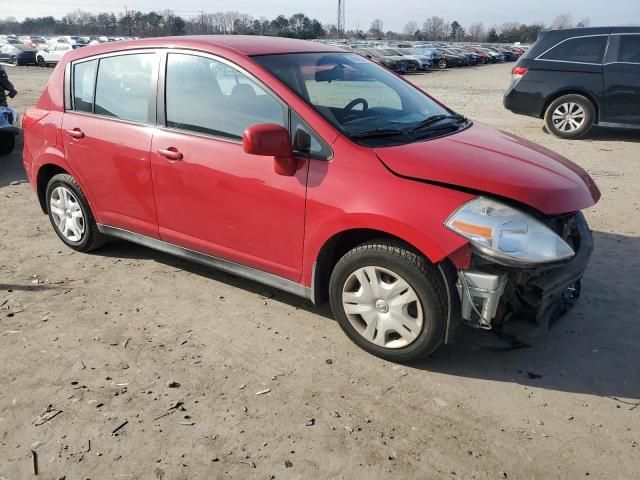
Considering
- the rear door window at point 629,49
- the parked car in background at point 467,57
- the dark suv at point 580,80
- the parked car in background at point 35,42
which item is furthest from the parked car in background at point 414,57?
the rear door window at point 629,49

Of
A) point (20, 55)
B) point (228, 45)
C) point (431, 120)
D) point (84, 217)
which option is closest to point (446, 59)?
point (20, 55)

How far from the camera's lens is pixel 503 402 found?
2.98 meters

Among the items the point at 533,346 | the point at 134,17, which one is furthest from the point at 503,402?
the point at 134,17

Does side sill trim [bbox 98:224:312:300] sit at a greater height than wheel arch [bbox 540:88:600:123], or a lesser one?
lesser

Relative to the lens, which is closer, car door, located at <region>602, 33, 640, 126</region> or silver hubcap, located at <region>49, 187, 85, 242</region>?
silver hubcap, located at <region>49, 187, 85, 242</region>

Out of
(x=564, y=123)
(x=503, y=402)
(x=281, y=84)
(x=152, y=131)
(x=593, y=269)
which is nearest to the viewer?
(x=503, y=402)

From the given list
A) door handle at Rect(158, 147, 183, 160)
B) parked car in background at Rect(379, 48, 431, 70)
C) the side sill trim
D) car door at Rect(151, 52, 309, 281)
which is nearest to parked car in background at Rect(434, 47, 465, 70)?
parked car in background at Rect(379, 48, 431, 70)

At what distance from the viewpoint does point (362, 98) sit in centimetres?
384

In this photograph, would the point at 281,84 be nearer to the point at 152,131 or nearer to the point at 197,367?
the point at 152,131

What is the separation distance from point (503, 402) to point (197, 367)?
5.62 feet

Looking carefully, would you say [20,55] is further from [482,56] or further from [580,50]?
[482,56]

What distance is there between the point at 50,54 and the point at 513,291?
3683 cm

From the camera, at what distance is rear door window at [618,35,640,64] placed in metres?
9.50

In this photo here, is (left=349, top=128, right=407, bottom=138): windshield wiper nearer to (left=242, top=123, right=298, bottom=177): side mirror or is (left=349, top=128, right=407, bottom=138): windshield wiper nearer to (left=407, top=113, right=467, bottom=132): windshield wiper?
(left=407, top=113, right=467, bottom=132): windshield wiper
